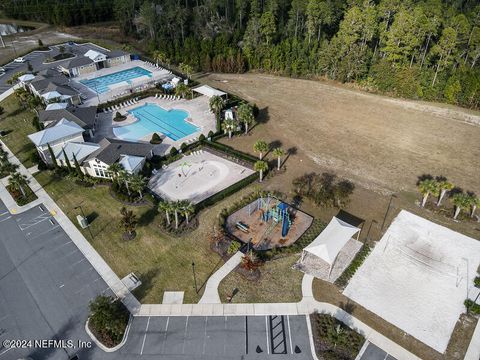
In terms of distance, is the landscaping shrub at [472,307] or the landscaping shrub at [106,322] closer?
the landscaping shrub at [106,322]

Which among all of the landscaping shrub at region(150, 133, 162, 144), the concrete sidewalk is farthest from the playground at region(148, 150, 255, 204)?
the concrete sidewalk

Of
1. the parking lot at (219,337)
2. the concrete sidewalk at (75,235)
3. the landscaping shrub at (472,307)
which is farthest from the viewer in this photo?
the concrete sidewalk at (75,235)

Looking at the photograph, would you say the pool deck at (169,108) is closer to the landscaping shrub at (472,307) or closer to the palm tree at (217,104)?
the palm tree at (217,104)

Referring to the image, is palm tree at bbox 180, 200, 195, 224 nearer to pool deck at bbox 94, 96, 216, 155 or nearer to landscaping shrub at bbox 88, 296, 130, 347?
landscaping shrub at bbox 88, 296, 130, 347

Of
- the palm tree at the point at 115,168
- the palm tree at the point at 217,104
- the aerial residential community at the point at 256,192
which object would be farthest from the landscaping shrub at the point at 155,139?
the palm tree at the point at 115,168

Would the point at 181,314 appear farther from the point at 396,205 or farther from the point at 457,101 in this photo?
the point at 457,101

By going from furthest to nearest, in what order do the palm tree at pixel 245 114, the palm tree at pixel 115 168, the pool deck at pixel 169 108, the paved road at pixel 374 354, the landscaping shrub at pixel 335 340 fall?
the pool deck at pixel 169 108 < the palm tree at pixel 245 114 < the palm tree at pixel 115 168 < the landscaping shrub at pixel 335 340 < the paved road at pixel 374 354

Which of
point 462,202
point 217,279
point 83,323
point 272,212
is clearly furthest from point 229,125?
point 83,323

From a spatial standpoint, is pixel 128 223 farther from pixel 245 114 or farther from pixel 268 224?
pixel 245 114

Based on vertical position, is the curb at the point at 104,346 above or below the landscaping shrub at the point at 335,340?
below
